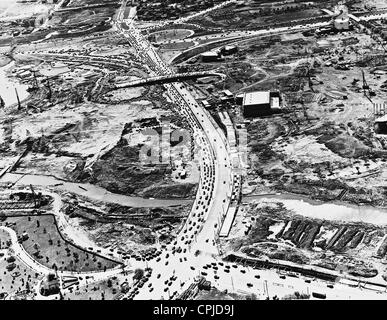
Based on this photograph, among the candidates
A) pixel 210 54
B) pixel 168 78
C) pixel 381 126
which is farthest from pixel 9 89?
pixel 381 126

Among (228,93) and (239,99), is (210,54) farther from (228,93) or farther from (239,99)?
(239,99)

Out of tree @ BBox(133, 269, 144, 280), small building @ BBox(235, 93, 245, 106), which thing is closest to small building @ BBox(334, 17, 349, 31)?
small building @ BBox(235, 93, 245, 106)

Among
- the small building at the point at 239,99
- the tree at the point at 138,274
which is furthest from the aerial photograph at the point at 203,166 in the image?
the small building at the point at 239,99

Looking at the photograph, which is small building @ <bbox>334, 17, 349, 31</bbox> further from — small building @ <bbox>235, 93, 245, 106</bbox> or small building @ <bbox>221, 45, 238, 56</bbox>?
small building @ <bbox>235, 93, 245, 106</bbox>

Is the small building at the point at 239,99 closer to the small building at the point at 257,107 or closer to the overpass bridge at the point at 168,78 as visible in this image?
the small building at the point at 257,107

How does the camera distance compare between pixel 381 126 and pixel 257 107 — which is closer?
pixel 381 126
